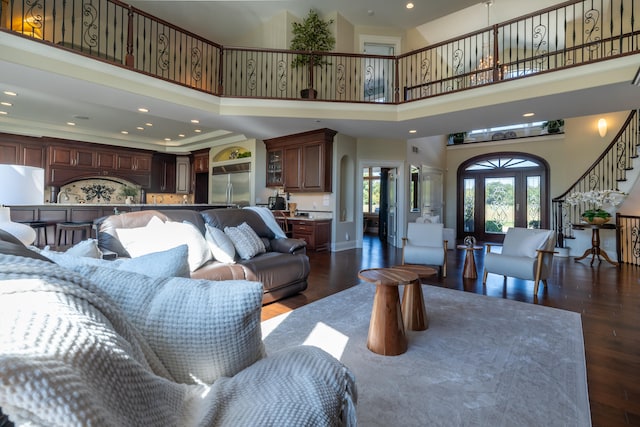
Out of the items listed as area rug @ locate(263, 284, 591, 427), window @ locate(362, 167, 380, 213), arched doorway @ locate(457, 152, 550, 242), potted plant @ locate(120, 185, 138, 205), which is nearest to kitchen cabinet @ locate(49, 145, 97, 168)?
potted plant @ locate(120, 185, 138, 205)

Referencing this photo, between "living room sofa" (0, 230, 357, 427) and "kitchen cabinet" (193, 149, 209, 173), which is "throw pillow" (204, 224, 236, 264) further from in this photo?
"kitchen cabinet" (193, 149, 209, 173)

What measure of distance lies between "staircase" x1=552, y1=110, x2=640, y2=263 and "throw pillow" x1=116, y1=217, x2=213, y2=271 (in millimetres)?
7142

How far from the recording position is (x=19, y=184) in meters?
1.93

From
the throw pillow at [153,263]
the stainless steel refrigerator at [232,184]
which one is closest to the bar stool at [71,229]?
the stainless steel refrigerator at [232,184]

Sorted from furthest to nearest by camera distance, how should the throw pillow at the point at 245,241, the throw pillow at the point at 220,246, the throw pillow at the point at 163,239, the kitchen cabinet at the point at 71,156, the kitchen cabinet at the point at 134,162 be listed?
the kitchen cabinet at the point at 134,162, the kitchen cabinet at the point at 71,156, the throw pillow at the point at 245,241, the throw pillow at the point at 220,246, the throw pillow at the point at 163,239

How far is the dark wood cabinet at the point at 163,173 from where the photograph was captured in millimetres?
9320

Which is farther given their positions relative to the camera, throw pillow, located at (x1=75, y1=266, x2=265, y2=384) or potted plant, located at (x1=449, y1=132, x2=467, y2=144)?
potted plant, located at (x1=449, y1=132, x2=467, y2=144)

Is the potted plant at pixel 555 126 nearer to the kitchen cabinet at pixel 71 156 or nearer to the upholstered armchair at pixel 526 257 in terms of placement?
the upholstered armchair at pixel 526 257

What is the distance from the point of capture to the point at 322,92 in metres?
6.39

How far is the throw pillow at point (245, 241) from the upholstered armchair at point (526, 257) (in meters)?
2.99

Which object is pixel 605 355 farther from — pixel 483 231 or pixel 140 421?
pixel 483 231

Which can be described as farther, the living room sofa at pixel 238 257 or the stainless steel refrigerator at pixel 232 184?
the stainless steel refrigerator at pixel 232 184

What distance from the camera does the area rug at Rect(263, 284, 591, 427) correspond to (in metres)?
1.58

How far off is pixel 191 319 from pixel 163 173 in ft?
32.8
